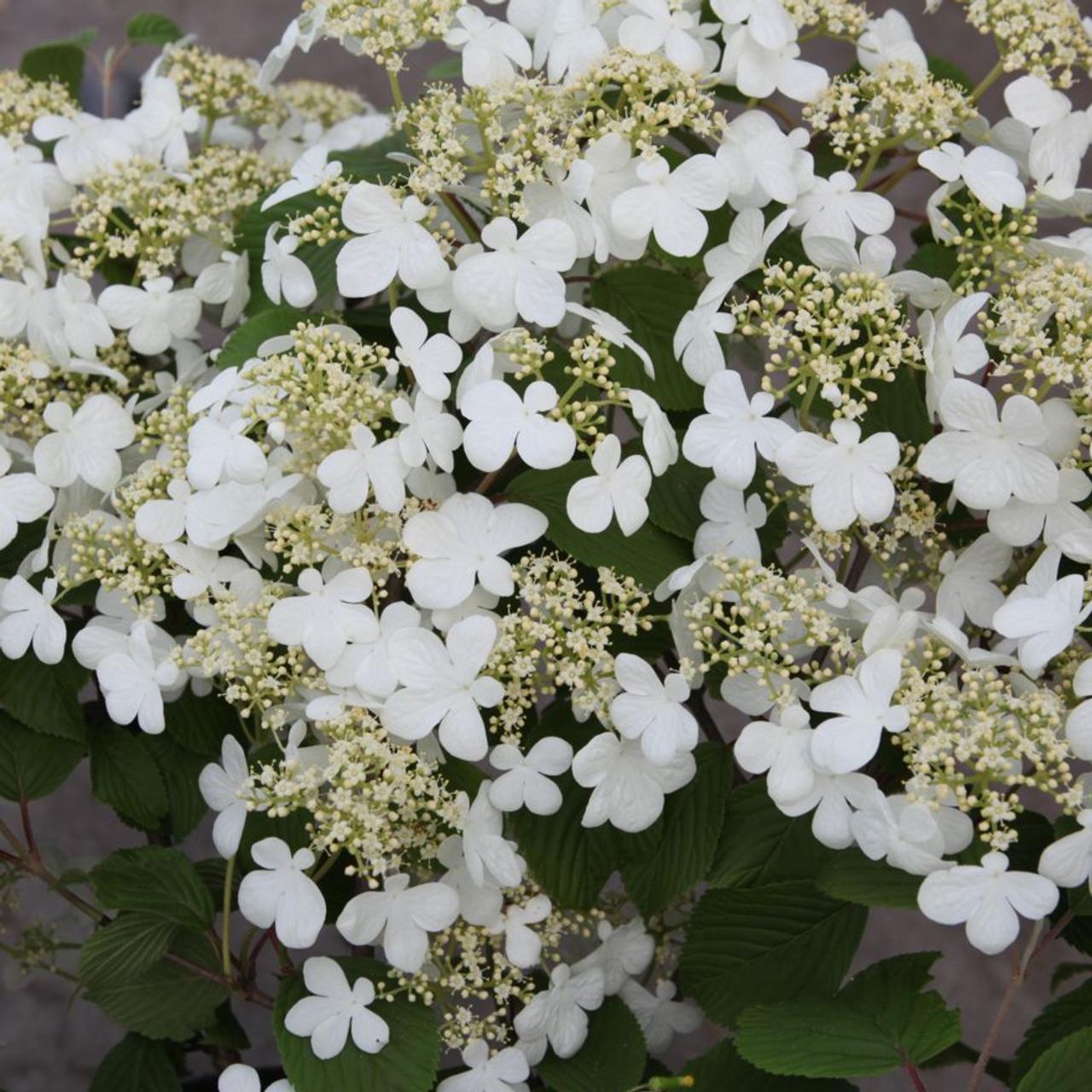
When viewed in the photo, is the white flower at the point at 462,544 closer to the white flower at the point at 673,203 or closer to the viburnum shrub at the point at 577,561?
the viburnum shrub at the point at 577,561

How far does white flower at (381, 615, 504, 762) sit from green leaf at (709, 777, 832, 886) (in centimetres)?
15

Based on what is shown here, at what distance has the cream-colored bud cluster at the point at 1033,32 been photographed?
0.74 meters

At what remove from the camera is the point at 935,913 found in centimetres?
57

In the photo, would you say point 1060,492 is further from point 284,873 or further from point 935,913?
point 284,873

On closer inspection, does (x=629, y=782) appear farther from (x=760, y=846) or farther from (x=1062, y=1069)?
(x=1062, y=1069)

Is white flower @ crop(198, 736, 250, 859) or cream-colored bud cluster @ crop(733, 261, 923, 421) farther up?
cream-colored bud cluster @ crop(733, 261, 923, 421)

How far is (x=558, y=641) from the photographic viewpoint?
62 centimetres

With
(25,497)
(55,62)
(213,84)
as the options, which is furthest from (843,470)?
(55,62)

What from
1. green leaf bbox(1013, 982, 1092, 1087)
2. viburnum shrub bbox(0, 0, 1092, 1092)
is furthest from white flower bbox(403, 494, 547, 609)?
green leaf bbox(1013, 982, 1092, 1087)

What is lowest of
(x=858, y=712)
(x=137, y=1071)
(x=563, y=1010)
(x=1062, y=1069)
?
(x=137, y=1071)

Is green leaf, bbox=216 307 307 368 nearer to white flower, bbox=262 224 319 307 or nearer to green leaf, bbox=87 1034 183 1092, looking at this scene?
white flower, bbox=262 224 319 307

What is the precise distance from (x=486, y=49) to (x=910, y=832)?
38 cm

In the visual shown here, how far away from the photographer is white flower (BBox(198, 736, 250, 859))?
2.24ft

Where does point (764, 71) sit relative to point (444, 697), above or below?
above
